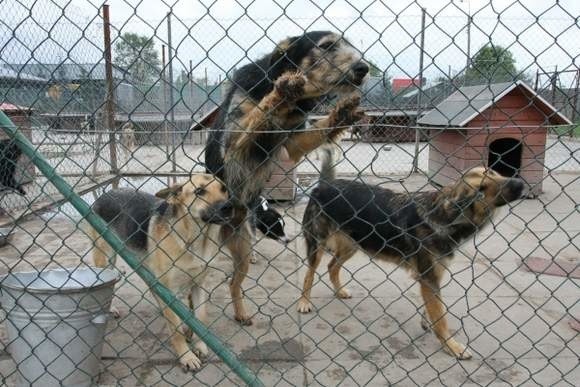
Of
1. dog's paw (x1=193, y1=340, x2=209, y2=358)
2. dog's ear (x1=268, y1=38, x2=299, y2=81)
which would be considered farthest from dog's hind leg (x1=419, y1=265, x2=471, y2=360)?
dog's ear (x1=268, y1=38, x2=299, y2=81)

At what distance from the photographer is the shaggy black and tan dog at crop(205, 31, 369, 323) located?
8.70 ft

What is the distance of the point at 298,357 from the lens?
11.2 feet

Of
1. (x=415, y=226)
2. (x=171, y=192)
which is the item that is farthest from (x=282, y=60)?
Result: (x=415, y=226)

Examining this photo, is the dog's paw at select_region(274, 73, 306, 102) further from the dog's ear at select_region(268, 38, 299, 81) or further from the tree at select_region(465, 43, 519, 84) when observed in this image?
the tree at select_region(465, 43, 519, 84)

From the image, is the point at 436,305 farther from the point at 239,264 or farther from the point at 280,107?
the point at 280,107

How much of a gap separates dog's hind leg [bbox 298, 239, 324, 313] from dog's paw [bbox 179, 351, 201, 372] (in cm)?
121

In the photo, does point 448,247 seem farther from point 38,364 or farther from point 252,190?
point 38,364

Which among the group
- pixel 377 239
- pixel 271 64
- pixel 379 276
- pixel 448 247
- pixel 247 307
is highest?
pixel 271 64

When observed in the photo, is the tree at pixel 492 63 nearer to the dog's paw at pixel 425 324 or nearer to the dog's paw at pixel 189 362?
the dog's paw at pixel 425 324

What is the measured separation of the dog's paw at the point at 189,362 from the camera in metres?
3.27

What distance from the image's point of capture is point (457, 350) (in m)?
3.43

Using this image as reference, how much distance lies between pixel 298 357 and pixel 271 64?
78.0 inches

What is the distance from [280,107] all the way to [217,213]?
40.2 inches

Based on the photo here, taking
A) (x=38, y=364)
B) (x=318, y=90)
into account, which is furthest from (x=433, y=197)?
(x=38, y=364)
